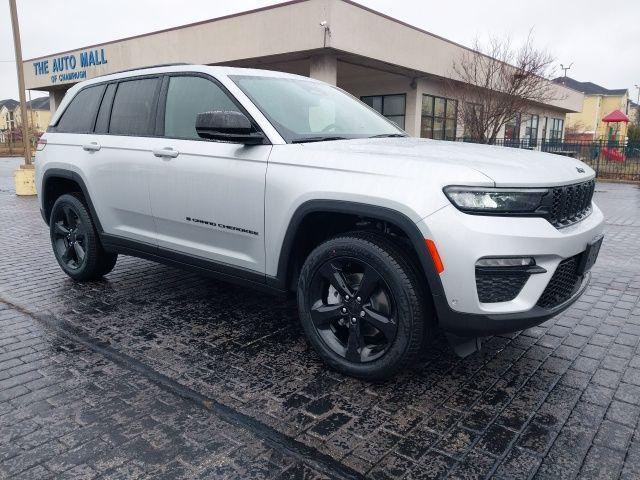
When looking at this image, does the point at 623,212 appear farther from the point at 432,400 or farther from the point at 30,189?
the point at 30,189

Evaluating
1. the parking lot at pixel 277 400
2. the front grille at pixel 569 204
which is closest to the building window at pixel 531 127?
the parking lot at pixel 277 400

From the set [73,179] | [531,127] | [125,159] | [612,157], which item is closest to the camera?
[125,159]

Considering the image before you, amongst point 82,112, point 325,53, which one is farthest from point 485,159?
point 325,53

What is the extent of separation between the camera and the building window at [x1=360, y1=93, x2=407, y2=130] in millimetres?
23641

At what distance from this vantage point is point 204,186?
12.1ft

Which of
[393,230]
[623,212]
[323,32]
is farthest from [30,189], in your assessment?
[623,212]

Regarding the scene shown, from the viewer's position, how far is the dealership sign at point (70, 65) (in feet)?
84.3

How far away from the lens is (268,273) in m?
3.50

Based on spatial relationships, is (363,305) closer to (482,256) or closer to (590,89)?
(482,256)

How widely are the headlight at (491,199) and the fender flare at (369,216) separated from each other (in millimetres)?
255

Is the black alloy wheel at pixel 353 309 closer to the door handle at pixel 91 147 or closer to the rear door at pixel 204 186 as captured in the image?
the rear door at pixel 204 186

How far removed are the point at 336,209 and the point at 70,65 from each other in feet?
95.6

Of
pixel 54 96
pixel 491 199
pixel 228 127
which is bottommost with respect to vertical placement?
pixel 491 199

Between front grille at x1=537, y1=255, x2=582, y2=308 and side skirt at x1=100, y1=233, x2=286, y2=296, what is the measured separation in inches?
62.2
